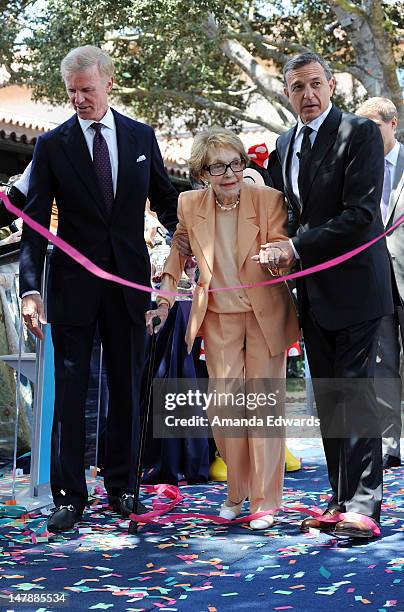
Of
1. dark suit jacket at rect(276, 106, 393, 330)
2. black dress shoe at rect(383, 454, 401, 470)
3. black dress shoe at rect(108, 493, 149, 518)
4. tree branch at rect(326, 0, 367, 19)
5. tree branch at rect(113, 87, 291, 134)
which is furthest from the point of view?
tree branch at rect(113, 87, 291, 134)

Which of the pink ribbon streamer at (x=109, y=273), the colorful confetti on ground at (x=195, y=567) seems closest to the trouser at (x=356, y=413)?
the colorful confetti on ground at (x=195, y=567)

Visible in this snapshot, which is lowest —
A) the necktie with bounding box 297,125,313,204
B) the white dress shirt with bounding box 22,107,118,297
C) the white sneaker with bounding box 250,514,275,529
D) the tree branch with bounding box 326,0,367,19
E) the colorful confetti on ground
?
the colorful confetti on ground

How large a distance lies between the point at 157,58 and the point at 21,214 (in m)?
13.8

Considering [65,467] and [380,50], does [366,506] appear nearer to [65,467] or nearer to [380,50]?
[65,467]

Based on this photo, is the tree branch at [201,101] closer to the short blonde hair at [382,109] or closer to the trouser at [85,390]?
the short blonde hair at [382,109]

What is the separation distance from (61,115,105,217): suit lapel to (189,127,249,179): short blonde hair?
0.44m

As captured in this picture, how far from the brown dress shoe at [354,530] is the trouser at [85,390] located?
3.81 ft

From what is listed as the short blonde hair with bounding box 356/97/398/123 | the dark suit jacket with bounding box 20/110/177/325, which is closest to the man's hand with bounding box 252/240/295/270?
the dark suit jacket with bounding box 20/110/177/325

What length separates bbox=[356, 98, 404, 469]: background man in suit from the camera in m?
6.02

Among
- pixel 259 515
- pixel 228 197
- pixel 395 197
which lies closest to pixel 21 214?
pixel 228 197

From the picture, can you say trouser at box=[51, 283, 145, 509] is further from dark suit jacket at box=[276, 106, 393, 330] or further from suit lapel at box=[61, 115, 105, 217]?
dark suit jacket at box=[276, 106, 393, 330]

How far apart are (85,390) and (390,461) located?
93.7 inches

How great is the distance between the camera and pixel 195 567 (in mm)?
3670

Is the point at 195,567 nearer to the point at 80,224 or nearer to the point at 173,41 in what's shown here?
the point at 80,224
